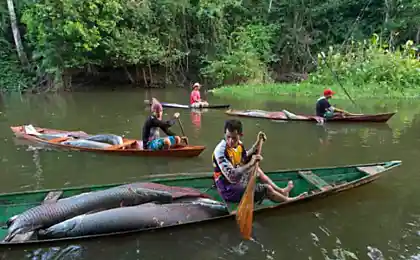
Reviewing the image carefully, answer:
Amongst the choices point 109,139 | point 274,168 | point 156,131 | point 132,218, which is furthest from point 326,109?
point 132,218

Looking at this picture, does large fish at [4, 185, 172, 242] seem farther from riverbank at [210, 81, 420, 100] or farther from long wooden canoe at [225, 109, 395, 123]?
riverbank at [210, 81, 420, 100]

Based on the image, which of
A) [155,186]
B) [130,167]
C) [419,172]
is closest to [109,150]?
[130,167]

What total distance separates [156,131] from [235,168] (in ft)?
11.3

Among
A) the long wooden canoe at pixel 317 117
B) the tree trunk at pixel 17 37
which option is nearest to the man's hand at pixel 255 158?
the long wooden canoe at pixel 317 117

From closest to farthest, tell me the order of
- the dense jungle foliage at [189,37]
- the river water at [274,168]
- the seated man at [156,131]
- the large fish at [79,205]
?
the large fish at [79,205], the river water at [274,168], the seated man at [156,131], the dense jungle foliage at [189,37]

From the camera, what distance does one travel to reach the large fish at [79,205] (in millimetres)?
4691

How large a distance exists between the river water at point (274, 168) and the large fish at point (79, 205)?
29 cm

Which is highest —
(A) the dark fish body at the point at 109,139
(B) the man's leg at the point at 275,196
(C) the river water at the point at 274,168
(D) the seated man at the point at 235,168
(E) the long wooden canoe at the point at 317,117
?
(D) the seated man at the point at 235,168

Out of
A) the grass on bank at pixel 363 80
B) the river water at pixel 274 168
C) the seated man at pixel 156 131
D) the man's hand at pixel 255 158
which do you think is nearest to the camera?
the river water at pixel 274 168

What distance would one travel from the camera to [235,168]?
5309mm

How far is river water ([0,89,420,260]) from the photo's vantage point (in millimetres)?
4793

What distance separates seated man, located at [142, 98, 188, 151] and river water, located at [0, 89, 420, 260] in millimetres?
319

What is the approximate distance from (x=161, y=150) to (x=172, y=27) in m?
16.2

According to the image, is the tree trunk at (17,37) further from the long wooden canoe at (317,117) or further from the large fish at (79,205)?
the large fish at (79,205)
